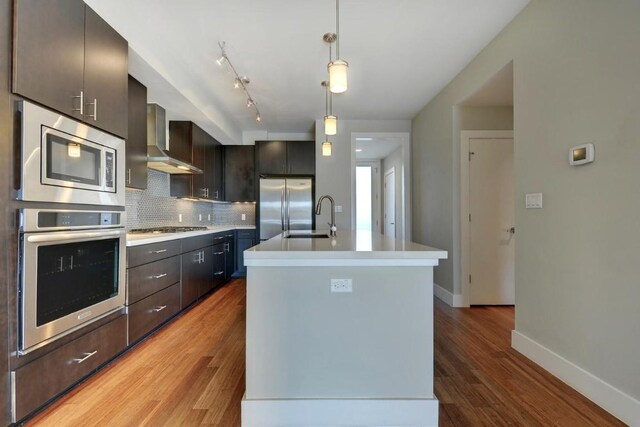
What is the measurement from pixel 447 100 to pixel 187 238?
3368 millimetres

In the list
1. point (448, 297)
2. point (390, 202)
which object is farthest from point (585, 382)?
point (390, 202)

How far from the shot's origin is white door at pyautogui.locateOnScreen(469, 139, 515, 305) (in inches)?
144

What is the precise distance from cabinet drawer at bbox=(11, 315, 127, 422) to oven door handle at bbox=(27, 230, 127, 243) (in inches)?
23.3

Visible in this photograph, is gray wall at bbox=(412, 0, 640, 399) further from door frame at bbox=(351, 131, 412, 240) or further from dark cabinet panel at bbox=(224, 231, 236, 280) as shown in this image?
dark cabinet panel at bbox=(224, 231, 236, 280)

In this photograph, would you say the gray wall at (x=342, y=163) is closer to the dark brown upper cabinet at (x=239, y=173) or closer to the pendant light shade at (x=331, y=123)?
the dark brown upper cabinet at (x=239, y=173)

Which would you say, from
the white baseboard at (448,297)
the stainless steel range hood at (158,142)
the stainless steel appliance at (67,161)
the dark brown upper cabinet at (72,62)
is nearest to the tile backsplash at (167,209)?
the stainless steel range hood at (158,142)

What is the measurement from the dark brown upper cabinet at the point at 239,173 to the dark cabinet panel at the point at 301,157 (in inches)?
27.4

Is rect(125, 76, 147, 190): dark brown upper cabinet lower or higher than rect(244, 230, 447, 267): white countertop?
higher

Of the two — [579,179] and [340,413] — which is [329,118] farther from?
[340,413]

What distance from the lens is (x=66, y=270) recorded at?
1774mm

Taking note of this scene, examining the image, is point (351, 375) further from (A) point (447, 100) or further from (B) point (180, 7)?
(A) point (447, 100)

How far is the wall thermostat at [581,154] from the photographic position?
1812 millimetres

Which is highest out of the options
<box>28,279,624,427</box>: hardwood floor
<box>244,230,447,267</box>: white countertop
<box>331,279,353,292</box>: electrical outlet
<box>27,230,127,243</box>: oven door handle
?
<box>27,230,127,243</box>: oven door handle

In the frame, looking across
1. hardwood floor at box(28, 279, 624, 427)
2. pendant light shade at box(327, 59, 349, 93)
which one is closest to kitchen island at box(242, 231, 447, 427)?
hardwood floor at box(28, 279, 624, 427)
